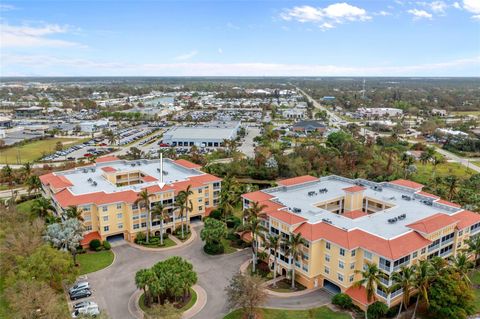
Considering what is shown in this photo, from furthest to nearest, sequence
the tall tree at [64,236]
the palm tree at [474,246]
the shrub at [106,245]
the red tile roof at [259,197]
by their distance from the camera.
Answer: the red tile roof at [259,197] < the shrub at [106,245] < the tall tree at [64,236] < the palm tree at [474,246]

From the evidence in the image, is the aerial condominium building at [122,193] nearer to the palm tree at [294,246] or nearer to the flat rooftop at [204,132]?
the palm tree at [294,246]

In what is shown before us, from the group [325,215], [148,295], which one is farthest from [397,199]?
[148,295]

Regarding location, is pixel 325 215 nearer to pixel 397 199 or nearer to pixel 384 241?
pixel 384 241

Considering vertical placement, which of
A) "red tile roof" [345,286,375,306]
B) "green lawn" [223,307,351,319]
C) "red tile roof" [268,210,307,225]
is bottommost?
"green lawn" [223,307,351,319]

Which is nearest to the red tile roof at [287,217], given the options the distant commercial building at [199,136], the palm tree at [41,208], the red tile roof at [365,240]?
the red tile roof at [365,240]

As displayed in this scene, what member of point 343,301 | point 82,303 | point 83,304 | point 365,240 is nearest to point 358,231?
point 365,240

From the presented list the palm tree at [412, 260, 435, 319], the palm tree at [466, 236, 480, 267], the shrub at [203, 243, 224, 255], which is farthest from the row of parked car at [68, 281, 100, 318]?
the palm tree at [466, 236, 480, 267]

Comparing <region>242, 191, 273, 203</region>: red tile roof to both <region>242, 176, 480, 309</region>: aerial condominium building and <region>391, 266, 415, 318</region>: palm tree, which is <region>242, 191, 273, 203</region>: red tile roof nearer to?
<region>242, 176, 480, 309</region>: aerial condominium building
